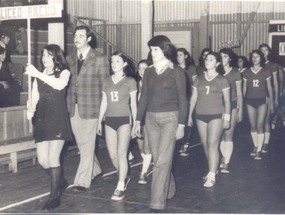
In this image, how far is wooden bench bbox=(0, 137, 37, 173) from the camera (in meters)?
7.64

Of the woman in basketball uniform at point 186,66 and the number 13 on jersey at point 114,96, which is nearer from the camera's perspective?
the number 13 on jersey at point 114,96

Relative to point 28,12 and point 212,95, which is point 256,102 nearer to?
point 212,95

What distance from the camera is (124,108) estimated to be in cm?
631

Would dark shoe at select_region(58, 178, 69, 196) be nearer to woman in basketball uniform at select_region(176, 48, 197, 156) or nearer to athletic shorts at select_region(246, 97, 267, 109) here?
woman in basketball uniform at select_region(176, 48, 197, 156)

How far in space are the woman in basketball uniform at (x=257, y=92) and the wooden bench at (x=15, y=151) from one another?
148 inches

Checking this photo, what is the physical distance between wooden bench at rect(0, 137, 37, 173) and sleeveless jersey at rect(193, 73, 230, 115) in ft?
9.25

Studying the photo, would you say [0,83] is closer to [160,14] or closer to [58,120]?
[58,120]

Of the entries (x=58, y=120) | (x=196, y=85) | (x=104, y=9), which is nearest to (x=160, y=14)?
(x=104, y=9)

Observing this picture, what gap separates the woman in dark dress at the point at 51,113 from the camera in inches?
220

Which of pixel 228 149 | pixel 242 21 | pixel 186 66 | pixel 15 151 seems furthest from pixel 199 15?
pixel 15 151

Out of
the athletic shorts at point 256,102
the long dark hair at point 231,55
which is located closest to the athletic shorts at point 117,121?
the long dark hair at point 231,55

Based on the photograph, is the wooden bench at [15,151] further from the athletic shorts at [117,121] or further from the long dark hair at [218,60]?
the long dark hair at [218,60]

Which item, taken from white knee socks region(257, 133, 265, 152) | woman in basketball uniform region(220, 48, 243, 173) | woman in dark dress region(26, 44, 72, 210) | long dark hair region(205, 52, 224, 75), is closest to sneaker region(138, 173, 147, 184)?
woman in basketball uniform region(220, 48, 243, 173)

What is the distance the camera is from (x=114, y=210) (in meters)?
5.73
